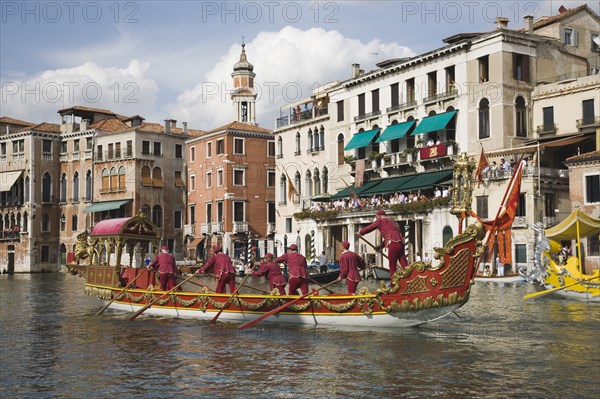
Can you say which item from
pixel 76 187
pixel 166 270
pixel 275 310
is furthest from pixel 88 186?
pixel 275 310

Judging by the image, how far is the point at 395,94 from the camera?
47062 mm

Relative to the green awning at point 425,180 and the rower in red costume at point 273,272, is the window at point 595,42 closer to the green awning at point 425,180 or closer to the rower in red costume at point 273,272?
the green awning at point 425,180

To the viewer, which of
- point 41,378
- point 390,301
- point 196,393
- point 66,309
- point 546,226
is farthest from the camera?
point 546,226

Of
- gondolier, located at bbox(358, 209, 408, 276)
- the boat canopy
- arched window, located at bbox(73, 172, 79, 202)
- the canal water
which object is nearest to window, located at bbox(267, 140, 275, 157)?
arched window, located at bbox(73, 172, 79, 202)

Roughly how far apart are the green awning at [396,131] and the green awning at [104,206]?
24.2m

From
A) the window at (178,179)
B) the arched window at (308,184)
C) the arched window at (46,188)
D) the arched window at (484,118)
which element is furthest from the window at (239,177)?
the arched window at (484,118)

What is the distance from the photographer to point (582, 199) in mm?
35969

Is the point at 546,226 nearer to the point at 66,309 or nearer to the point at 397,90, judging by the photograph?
the point at 397,90

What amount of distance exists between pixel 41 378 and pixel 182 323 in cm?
735

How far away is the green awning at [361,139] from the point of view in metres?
47.4

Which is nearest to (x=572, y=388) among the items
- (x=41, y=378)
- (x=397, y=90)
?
(x=41, y=378)

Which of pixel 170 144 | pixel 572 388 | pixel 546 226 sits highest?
pixel 170 144

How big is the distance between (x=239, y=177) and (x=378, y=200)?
1669cm

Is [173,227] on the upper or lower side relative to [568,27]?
lower
